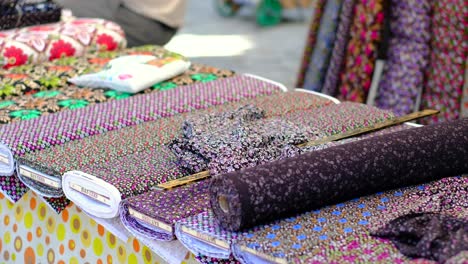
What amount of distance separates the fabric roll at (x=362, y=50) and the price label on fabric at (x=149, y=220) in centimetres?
175

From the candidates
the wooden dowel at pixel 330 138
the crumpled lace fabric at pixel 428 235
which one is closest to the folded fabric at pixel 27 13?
the wooden dowel at pixel 330 138

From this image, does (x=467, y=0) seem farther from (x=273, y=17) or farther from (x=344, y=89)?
(x=273, y=17)

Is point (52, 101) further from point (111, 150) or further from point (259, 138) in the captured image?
point (259, 138)

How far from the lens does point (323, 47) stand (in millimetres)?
3242

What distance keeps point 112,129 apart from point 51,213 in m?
0.30

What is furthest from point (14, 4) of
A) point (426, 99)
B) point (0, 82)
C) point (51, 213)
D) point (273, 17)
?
point (273, 17)

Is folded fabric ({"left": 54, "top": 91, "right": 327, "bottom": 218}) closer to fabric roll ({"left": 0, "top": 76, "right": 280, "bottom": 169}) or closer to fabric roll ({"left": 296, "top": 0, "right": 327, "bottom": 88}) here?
fabric roll ({"left": 0, "top": 76, "right": 280, "bottom": 169})

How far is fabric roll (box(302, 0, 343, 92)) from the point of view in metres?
3.18

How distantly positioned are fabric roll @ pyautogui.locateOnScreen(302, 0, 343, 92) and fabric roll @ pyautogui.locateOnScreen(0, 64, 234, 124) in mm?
738

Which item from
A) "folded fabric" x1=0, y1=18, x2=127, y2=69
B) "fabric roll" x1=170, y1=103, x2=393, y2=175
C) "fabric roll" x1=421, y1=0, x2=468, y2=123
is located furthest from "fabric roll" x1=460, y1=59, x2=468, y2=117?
"folded fabric" x1=0, y1=18, x2=127, y2=69

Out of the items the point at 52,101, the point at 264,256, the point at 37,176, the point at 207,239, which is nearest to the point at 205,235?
the point at 207,239

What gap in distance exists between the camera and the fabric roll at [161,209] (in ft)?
4.88

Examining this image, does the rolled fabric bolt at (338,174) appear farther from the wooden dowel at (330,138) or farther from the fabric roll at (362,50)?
the fabric roll at (362,50)

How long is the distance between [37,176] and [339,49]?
1.69m
